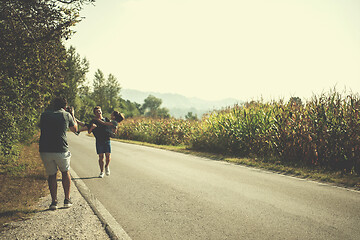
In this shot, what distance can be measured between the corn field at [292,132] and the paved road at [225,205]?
2398 millimetres

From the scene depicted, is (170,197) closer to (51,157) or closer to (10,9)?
(51,157)

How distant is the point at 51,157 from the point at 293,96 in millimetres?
10552

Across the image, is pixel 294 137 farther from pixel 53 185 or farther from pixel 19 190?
pixel 19 190

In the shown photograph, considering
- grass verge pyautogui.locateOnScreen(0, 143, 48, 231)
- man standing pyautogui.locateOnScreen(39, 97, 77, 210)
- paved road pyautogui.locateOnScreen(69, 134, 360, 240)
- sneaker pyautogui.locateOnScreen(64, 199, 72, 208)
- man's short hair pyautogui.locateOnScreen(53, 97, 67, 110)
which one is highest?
man's short hair pyautogui.locateOnScreen(53, 97, 67, 110)

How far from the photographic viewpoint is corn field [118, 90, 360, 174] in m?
8.70

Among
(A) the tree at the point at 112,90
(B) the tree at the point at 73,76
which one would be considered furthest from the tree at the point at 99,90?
(B) the tree at the point at 73,76

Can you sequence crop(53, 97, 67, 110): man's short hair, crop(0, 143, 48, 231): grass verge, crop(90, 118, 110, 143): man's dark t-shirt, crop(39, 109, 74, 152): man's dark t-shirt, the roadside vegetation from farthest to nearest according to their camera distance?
1. the roadside vegetation
2. crop(90, 118, 110, 143): man's dark t-shirt
3. crop(53, 97, 67, 110): man's short hair
4. crop(39, 109, 74, 152): man's dark t-shirt
5. crop(0, 143, 48, 231): grass verge

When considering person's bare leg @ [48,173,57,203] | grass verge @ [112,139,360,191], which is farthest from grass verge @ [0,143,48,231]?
grass verge @ [112,139,360,191]

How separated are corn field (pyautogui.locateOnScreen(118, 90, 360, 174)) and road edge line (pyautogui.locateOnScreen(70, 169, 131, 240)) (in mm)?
7475

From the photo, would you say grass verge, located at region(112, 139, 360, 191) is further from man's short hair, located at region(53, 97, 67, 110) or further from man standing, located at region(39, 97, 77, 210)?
man's short hair, located at region(53, 97, 67, 110)

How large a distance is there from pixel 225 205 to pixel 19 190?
4.79m

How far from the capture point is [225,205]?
5.19 metres

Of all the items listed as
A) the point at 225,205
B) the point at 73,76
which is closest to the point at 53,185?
the point at 225,205

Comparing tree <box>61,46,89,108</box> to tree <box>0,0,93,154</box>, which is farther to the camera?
tree <box>61,46,89,108</box>
